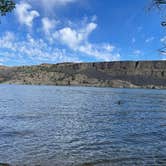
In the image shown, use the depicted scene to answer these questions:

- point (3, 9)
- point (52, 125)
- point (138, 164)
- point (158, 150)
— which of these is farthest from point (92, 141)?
point (3, 9)

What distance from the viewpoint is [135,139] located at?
29078 mm

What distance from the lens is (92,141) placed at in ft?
90.9

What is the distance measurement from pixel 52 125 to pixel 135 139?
11730mm

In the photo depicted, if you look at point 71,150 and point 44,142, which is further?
point 44,142

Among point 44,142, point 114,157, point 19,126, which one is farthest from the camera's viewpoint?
point 19,126

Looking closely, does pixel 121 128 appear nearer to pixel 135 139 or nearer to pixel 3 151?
pixel 135 139

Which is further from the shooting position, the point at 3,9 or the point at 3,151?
the point at 3,151

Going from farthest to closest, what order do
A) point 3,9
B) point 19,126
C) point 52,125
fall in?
point 52,125 < point 19,126 < point 3,9

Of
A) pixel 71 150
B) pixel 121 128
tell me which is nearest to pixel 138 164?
pixel 71 150

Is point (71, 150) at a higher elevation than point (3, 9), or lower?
lower

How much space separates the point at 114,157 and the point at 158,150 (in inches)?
171

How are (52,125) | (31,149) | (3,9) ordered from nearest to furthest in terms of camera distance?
1. (3,9)
2. (31,149)
3. (52,125)

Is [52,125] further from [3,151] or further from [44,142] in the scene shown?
[3,151]

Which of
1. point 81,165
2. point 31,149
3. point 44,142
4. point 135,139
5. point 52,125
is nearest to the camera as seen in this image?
point 81,165
